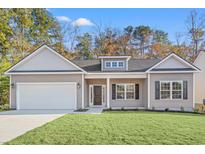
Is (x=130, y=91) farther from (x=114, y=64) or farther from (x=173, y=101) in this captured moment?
(x=173, y=101)

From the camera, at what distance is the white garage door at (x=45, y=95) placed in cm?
2108

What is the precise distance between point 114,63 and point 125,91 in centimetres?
251

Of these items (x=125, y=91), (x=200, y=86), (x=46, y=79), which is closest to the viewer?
(x=46, y=79)

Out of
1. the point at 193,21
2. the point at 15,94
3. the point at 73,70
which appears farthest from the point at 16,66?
the point at 193,21

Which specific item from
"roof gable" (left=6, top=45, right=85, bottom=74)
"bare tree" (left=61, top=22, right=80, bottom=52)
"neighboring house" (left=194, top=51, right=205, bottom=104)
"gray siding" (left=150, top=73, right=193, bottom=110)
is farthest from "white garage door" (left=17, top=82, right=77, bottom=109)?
"bare tree" (left=61, top=22, right=80, bottom=52)

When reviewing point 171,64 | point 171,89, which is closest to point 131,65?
point 171,64

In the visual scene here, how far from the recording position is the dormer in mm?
22953

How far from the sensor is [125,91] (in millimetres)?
22812

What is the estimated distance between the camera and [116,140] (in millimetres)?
8562

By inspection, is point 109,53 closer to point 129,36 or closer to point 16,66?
point 129,36

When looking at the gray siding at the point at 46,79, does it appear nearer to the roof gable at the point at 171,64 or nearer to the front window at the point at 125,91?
the front window at the point at 125,91

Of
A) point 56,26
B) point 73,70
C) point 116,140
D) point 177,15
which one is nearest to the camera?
point 116,140
